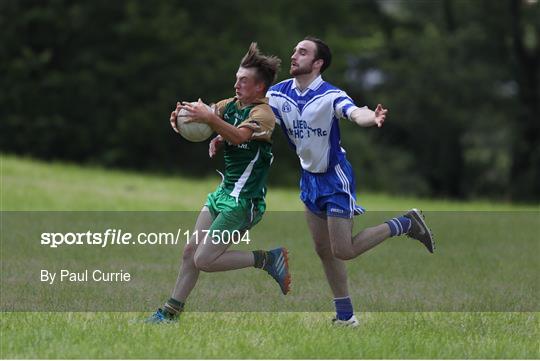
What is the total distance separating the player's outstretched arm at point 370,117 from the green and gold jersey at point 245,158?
71cm

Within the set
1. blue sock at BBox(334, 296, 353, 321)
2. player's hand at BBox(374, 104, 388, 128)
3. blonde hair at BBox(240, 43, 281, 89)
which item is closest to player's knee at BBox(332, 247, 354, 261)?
blue sock at BBox(334, 296, 353, 321)

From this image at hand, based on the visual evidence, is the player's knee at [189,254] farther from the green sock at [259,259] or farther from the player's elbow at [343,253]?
the player's elbow at [343,253]

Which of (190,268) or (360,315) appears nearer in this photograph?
(190,268)

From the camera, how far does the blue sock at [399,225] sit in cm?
814

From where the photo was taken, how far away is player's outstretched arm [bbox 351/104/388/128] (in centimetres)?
679

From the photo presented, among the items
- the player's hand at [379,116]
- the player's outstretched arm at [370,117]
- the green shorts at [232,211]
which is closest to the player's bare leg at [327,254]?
the green shorts at [232,211]

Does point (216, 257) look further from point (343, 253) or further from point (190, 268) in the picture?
point (343, 253)

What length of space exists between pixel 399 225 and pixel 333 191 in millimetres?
825

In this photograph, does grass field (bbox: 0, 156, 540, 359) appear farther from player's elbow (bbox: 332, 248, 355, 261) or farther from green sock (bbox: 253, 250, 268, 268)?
player's elbow (bbox: 332, 248, 355, 261)

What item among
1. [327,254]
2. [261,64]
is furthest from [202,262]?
[261,64]

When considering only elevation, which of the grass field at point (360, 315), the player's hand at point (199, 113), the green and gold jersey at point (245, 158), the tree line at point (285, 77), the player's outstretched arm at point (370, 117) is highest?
the player's hand at point (199, 113)

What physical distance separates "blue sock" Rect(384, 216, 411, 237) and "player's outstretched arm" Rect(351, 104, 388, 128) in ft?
4.57

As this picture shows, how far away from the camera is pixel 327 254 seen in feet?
26.2

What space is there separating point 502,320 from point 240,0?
31056 millimetres
